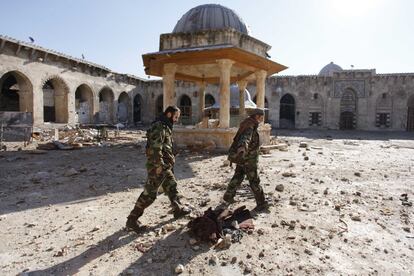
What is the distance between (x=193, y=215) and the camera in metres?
3.90

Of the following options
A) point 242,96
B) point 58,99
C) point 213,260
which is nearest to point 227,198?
point 213,260

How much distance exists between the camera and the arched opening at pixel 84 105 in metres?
22.0

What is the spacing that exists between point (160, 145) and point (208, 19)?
8.21 m

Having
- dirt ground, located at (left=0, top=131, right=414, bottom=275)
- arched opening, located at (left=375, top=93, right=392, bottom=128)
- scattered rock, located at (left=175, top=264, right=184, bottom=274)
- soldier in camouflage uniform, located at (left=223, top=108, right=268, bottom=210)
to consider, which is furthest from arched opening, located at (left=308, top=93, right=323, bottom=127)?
scattered rock, located at (left=175, top=264, right=184, bottom=274)

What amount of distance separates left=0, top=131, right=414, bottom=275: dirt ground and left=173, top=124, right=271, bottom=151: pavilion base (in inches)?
114

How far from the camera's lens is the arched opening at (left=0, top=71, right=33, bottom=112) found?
55.7ft

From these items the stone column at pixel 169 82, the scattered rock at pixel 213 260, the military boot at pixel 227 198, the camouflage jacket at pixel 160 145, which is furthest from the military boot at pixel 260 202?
the stone column at pixel 169 82

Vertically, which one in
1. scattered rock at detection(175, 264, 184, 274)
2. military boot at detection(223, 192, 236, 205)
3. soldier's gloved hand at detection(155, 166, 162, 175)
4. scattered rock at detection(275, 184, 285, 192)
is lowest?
scattered rock at detection(175, 264, 184, 274)

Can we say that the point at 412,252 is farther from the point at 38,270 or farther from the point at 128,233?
the point at 38,270

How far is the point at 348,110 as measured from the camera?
1061 inches

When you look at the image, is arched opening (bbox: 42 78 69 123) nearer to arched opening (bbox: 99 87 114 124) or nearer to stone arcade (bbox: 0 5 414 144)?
stone arcade (bbox: 0 5 414 144)

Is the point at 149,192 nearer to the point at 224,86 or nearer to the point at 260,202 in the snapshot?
the point at 260,202

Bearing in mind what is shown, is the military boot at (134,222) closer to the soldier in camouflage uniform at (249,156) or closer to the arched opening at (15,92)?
the soldier in camouflage uniform at (249,156)

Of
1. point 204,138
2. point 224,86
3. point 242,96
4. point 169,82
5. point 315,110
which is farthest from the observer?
point 315,110
